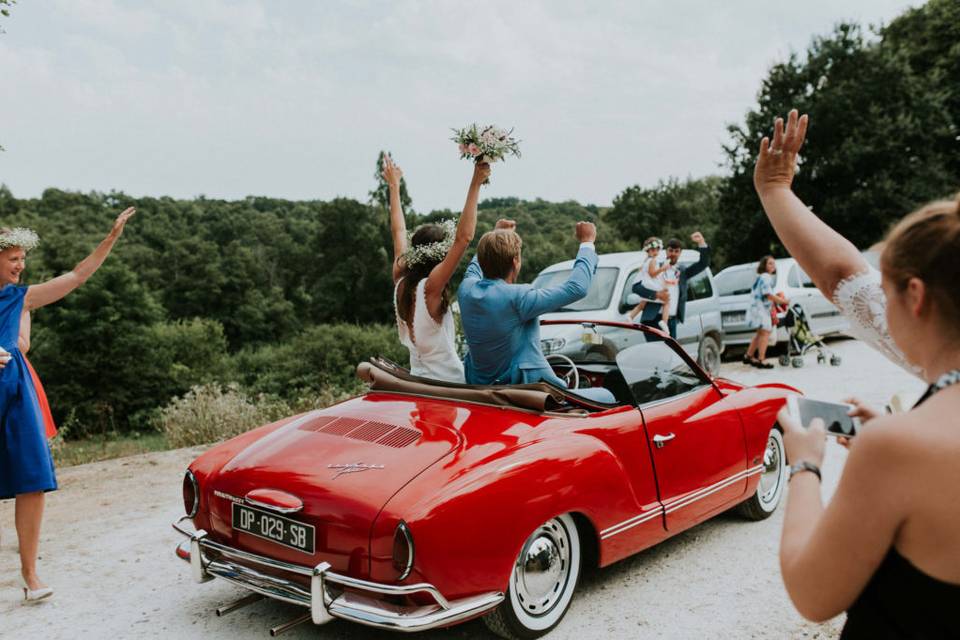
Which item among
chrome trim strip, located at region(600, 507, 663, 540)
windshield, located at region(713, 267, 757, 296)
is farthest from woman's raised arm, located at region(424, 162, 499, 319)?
windshield, located at region(713, 267, 757, 296)

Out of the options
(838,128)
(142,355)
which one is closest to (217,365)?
(142,355)

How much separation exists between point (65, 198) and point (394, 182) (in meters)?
56.7

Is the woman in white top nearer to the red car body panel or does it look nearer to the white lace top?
the red car body panel

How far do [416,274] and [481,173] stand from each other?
0.77 meters

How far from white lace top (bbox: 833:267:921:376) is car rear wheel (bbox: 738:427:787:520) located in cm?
350

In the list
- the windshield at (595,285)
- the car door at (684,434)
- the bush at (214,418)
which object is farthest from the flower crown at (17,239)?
the windshield at (595,285)

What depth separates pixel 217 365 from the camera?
140 ft

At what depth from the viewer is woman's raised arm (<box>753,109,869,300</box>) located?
191 centimetres

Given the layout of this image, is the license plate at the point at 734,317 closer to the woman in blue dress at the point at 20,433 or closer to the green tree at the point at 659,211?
the woman in blue dress at the point at 20,433

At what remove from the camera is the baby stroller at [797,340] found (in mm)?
12875

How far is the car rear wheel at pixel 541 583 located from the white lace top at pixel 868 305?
2.02 metres

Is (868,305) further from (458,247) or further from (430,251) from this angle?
(430,251)

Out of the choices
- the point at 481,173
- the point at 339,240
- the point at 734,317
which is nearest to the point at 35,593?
the point at 481,173

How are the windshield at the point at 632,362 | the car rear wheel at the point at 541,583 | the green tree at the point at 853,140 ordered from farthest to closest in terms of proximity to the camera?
the green tree at the point at 853,140 < the windshield at the point at 632,362 < the car rear wheel at the point at 541,583
